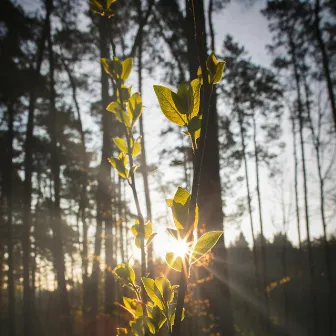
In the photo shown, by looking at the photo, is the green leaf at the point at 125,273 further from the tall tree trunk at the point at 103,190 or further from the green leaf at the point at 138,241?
the tall tree trunk at the point at 103,190

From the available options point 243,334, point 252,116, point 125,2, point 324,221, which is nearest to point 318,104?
point 252,116

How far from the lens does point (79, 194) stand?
1559cm

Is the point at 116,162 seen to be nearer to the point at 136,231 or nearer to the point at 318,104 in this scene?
the point at 136,231

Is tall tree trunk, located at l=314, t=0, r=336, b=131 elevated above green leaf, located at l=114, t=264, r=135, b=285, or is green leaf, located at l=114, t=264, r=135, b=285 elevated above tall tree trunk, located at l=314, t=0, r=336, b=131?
tall tree trunk, located at l=314, t=0, r=336, b=131

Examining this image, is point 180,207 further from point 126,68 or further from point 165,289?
point 126,68

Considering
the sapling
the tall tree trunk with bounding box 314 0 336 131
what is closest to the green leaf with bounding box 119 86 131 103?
the sapling

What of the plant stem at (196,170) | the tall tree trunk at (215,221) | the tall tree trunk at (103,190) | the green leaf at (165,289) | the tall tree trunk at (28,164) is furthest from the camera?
the tall tree trunk at (103,190)

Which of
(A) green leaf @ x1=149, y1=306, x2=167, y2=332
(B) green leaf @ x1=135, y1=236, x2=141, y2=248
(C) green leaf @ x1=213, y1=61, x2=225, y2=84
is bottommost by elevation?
(A) green leaf @ x1=149, y1=306, x2=167, y2=332

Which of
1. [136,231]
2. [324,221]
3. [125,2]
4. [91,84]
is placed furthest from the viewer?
[324,221]

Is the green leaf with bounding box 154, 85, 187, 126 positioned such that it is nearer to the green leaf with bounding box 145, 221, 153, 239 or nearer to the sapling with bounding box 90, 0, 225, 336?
the sapling with bounding box 90, 0, 225, 336

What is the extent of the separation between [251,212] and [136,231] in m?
16.4

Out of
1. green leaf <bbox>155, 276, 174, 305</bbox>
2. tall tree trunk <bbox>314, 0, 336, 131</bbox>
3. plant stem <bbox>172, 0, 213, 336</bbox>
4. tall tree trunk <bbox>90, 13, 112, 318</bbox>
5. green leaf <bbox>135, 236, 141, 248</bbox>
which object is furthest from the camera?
tall tree trunk <bbox>314, 0, 336, 131</bbox>

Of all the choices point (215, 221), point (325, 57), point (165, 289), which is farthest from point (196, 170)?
point (325, 57)

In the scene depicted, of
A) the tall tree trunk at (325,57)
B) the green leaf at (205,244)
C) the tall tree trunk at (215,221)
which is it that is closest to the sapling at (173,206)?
the green leaf at (205,244)
